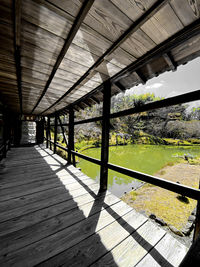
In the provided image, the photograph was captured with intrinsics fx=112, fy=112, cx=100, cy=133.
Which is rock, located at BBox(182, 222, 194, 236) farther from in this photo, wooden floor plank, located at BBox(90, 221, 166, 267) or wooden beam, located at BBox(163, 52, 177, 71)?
wooden beam, located at BBox(163, 52, 177, 71)

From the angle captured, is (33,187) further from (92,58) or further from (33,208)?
(92,58)

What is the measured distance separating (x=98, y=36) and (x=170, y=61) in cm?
99

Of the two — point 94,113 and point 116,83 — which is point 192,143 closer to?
point 94,113

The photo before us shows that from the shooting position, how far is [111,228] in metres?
1.53

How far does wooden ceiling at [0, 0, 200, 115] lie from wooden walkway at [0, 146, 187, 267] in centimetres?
228

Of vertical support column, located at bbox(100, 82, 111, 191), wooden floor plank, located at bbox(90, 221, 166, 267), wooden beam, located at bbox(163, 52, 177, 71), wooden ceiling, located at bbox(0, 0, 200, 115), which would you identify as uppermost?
wooden ceiling, located at bbox(0, 0, 200, 115)

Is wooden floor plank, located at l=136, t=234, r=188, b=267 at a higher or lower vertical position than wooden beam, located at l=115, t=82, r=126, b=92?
lower

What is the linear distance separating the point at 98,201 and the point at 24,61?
2.72 metres

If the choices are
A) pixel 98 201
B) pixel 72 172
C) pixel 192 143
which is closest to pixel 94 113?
pixel 72 172

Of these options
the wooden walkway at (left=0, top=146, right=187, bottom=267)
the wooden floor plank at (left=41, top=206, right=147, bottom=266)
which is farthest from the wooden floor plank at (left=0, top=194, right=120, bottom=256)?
the wooden floor plank at (left=41, top=206, right=147, bottom=266)

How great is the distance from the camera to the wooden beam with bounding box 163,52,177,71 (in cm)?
144

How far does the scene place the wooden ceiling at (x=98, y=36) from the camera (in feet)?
3.14

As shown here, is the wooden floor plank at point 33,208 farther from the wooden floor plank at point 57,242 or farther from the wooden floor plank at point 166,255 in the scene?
the wooden floor plank at point 166,255

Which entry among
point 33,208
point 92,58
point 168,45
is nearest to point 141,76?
point 168,45
